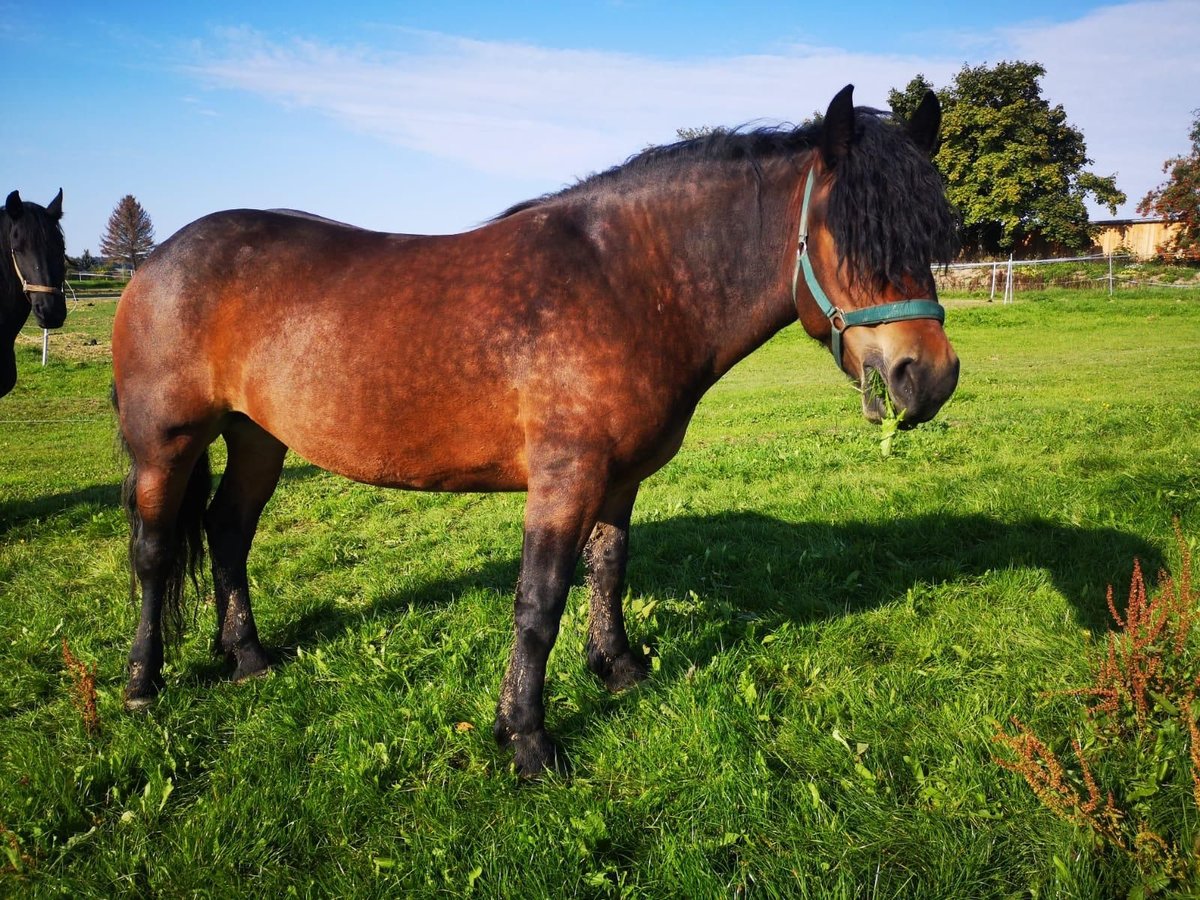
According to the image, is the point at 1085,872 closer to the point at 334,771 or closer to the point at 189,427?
the point at 334,771

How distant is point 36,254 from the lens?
282 inches

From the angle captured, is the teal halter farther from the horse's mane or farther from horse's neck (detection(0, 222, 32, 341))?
horse's neck (detection(0, 222, 32, 341))

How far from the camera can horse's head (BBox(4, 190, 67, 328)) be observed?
7.07m

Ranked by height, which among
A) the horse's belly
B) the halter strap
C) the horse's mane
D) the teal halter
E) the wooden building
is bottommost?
the horse's belly

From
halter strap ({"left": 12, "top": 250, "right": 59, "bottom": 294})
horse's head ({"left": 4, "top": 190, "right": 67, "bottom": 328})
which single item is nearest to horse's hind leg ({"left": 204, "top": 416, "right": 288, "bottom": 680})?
horse's head ({"left": 4, "top": 190, "right": 67, "bottom": 328})

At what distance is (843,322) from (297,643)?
11.2 feet

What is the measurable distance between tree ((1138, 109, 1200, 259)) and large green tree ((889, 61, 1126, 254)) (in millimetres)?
10113

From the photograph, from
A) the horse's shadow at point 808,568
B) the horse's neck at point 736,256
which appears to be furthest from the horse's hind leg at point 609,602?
the horse's neck at point 736,256

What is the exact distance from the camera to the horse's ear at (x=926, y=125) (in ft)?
9.11

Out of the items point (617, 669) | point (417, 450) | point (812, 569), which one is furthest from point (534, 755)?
point (812, 569)

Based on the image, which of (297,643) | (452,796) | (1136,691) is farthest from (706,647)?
(297,643)

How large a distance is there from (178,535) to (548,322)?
7.86ft

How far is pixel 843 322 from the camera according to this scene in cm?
272

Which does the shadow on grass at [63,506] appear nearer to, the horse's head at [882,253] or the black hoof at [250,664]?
the black hoof at [250,664]
